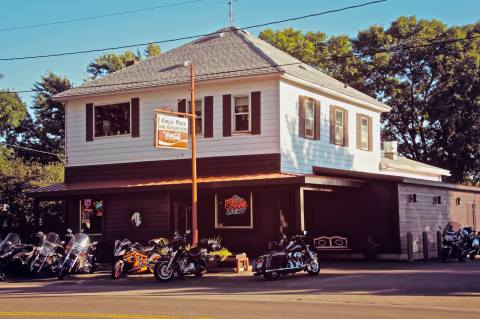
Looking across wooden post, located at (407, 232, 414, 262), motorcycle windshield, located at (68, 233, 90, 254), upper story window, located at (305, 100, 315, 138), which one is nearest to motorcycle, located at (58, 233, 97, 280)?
motorcycle windshield, located at (68, 233, 90, 254)

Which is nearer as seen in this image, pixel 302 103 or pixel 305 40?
pixel 302 103

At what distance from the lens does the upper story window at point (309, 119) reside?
91.3 ft

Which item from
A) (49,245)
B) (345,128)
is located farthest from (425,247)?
(49,245)

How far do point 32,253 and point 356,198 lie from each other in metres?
12.1

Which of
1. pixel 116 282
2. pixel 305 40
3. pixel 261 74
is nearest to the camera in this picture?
pixel 116 282

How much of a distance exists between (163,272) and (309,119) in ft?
33.9

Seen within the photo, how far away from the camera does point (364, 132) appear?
32.4 m

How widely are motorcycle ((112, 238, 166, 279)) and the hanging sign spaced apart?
11.1 ft

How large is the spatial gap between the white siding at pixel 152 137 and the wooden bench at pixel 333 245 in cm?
392

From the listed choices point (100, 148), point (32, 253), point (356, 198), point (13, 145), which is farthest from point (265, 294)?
point (13, 145)

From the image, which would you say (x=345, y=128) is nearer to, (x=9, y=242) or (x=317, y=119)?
(x=317, y=119)

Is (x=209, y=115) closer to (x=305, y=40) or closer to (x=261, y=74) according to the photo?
(x=261, y=74)

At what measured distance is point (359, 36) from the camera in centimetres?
5038

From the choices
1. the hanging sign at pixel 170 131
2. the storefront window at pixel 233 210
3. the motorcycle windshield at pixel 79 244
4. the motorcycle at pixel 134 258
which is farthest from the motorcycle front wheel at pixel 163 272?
the storefront window at pixel 233 210
